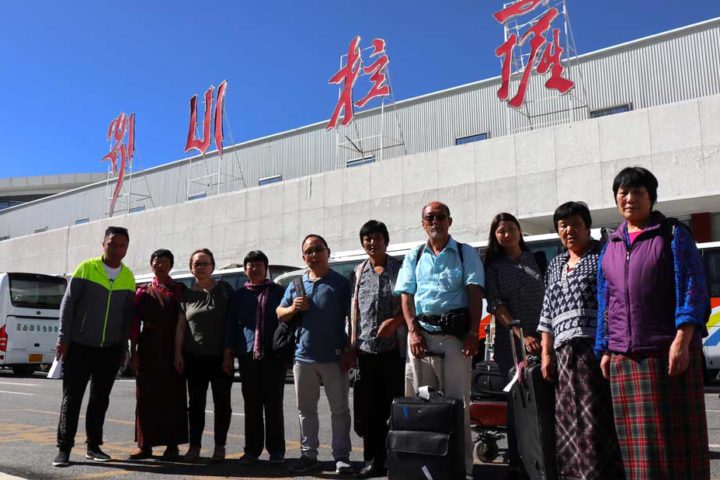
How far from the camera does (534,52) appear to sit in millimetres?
21438

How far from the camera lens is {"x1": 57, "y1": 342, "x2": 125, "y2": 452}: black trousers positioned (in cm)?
532

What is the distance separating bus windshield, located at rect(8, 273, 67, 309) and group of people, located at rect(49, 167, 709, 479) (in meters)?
12.5

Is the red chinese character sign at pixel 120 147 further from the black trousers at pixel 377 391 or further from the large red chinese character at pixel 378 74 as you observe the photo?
the black trousers at pixel 377 391

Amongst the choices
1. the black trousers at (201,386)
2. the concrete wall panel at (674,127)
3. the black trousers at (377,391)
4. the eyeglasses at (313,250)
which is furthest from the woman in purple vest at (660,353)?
the concrete wall panel at (674,127)

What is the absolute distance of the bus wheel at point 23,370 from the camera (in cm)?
1791

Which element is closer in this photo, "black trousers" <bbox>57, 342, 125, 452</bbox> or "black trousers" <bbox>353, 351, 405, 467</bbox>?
"black trousers" <bbox>353, 351, 405, 467</bbox>

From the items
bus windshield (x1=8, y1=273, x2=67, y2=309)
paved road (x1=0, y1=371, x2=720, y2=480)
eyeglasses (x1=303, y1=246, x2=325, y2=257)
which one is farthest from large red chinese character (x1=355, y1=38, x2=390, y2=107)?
eyeglasses (x1=303, y1=246, x2=325, y2=257)

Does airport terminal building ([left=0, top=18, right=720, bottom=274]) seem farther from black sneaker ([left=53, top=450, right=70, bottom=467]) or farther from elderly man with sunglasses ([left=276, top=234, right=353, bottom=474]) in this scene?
black sneaker ([left=53, top=450, right=70, bottom=467])

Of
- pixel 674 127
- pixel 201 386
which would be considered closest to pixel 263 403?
pixel 201 386

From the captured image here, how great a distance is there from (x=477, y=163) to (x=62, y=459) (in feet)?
58.1

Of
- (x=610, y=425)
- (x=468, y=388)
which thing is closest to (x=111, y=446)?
(x=468, y=388)

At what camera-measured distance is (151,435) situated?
5.38m

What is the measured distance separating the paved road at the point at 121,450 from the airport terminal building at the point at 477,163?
10206 millimetres

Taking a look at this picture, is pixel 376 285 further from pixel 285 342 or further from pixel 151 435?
pixel 151 435
